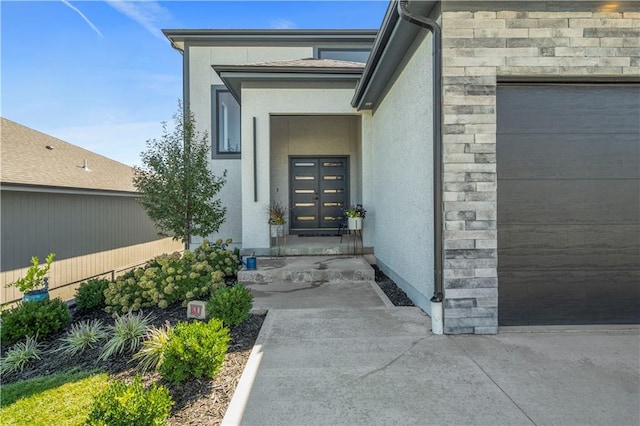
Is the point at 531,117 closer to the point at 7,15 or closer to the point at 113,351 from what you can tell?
Result: the point at 113,351

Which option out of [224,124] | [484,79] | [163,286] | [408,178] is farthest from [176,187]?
[484,79]

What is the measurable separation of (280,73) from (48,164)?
8.53 metres

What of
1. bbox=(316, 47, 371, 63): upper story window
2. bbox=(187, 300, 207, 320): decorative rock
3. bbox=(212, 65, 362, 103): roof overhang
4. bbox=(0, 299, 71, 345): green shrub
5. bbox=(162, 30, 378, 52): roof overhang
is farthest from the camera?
bbox=(316, 47, 371, 63): upper story window

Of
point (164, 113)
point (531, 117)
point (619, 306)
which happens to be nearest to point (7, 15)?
point (164, 113)

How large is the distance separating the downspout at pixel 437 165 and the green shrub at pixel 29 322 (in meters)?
4.79

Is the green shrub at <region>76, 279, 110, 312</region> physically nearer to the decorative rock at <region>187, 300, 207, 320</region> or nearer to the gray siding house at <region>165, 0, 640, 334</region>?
the decorative rock at <region>187, 300, 207, 320</region>

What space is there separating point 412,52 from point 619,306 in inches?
162

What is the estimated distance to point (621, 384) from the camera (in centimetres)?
254

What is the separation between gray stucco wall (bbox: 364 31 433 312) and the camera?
412cm

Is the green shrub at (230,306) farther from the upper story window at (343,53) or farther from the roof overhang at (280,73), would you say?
the upper story window at (343,53)

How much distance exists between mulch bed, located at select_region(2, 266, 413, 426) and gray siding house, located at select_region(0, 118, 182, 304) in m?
3.33

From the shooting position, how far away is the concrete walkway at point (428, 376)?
2.20 metres

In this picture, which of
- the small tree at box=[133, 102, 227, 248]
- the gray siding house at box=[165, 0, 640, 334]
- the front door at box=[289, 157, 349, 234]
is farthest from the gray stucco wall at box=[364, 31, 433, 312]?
the small tree at box=[133, 102, 227, 248]

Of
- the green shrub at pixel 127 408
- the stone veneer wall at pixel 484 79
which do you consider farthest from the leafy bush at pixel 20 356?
the stone veneer wall at pixel 484 79
